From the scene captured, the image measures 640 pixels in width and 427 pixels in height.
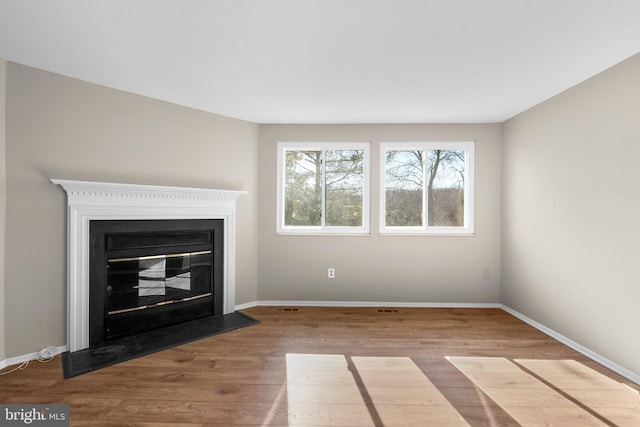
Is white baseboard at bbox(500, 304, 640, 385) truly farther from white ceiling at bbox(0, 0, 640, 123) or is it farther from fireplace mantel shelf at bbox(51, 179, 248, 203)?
fireplace mantel shelf at bbox(51, 179, 248, 203)

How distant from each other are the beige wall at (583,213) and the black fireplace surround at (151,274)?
3.66 meters

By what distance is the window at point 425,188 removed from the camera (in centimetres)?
387

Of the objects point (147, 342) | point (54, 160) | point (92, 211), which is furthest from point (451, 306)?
point (54, 160)

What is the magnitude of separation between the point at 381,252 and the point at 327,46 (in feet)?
8.53

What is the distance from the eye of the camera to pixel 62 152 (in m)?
2.49

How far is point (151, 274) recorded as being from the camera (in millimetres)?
3000

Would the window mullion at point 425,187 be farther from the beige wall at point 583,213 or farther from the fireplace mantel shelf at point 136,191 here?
the fireplace mantel shelf at point 136,191

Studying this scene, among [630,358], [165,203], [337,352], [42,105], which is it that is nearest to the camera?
[630,358]

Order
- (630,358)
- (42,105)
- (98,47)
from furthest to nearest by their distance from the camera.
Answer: (42,105) < (630,358) < (98,47)

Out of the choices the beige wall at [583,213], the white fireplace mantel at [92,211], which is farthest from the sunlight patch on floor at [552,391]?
the white fireplace mantel at [92,211]

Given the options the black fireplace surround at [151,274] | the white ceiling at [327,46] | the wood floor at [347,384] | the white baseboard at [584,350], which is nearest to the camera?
the white ceiling at [327,46]

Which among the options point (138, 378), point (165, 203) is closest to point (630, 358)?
point (138, 378)

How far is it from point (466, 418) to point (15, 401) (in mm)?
2918

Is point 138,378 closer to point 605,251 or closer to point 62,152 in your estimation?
point 62,152
